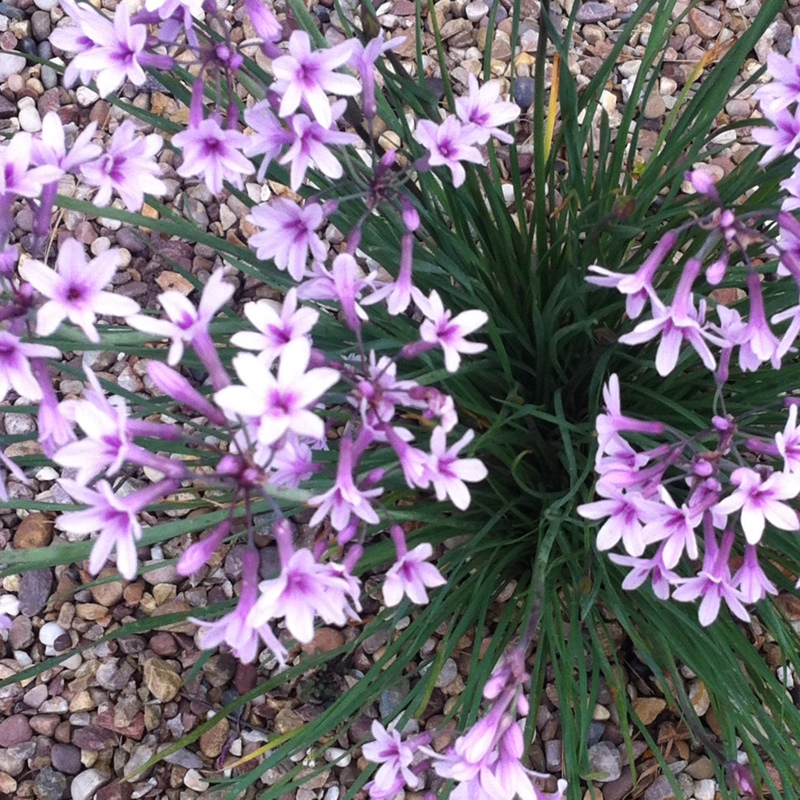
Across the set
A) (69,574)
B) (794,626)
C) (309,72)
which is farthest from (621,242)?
(69,574)

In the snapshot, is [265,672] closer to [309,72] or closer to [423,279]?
[423,279]

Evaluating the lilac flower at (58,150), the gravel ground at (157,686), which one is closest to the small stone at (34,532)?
the gravel ground at (157,686)

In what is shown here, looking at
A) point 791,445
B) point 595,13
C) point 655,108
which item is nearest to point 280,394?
point 791,445

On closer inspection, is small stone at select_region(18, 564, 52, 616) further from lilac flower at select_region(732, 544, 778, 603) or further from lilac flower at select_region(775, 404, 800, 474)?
lilac flower at select_region(775, 404, 800, 474)

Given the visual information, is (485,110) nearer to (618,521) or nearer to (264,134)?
(264,134)

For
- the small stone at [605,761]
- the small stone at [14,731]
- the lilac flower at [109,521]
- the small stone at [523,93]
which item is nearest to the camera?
the lilac flower at [109,521]

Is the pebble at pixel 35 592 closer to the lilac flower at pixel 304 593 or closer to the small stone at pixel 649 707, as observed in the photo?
the lilac flower at pixel 304 593
